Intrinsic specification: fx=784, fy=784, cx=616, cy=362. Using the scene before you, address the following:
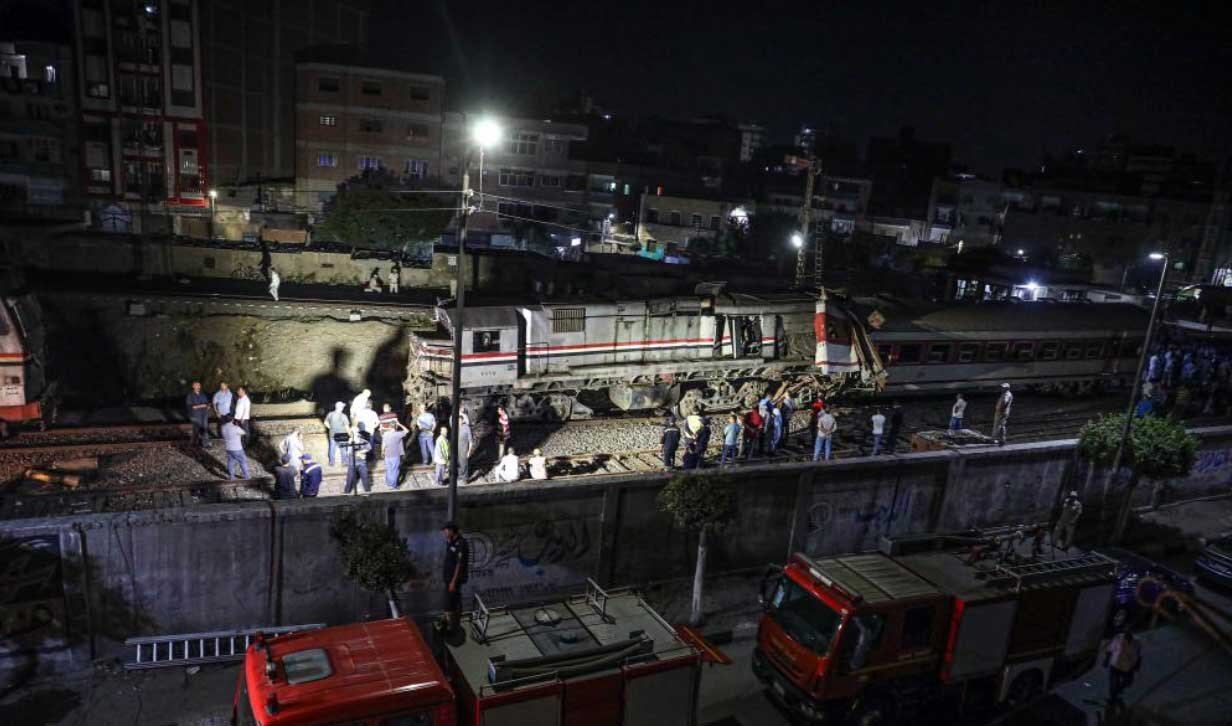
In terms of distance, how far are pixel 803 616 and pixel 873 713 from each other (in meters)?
1.47

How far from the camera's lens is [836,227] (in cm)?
6119

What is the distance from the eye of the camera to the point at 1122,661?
1090 centimetres

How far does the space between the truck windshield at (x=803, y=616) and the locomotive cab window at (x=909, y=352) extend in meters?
16.4

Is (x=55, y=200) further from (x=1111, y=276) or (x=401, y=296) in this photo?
(x=1111, y=276)

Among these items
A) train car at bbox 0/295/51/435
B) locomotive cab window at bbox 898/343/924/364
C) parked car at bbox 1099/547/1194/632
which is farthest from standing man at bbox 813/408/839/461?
train car at bbox 0/295/51/435

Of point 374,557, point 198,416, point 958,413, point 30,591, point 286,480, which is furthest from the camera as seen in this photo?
point 958,413

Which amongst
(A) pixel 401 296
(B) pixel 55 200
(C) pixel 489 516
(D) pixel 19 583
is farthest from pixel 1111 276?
(B) pixel 55 200

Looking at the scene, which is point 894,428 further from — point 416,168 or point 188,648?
point 416,168

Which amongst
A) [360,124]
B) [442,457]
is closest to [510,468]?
[442,457]

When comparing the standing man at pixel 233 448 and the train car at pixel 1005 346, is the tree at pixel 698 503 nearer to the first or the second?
the standing man at pixel 233 448

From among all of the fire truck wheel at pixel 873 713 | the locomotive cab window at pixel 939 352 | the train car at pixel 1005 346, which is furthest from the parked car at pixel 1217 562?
the locomotive cab window at pixel 939 352

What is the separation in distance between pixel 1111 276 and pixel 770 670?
52427mm

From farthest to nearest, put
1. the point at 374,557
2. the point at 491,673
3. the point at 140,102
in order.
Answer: the point at 140,102, the point at 374,557, the point at 491,673

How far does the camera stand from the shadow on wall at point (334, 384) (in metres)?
25.1
